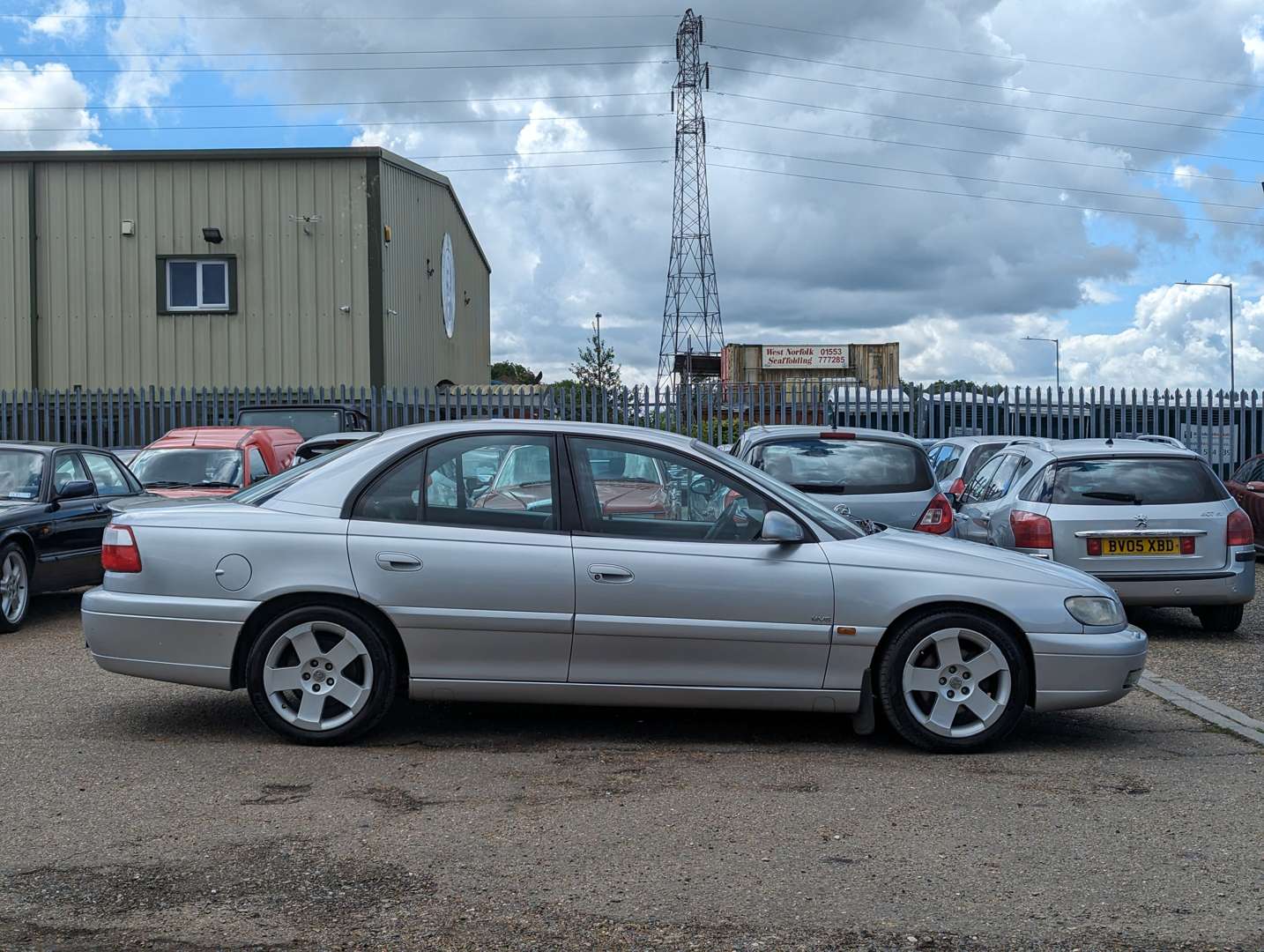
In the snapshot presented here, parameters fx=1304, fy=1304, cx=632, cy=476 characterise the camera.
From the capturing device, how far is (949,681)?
233 inches

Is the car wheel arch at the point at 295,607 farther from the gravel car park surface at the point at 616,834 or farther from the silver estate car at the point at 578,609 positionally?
the gravel car park surface at the point at 616,834

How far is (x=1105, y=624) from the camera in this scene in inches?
237

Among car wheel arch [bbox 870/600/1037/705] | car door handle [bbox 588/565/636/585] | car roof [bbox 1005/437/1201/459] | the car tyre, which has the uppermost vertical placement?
car roof [bbox 1005/437/1201/459]

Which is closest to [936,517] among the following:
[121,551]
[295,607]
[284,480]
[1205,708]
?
[1205,708]

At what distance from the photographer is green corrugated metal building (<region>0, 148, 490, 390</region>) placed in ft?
80.6

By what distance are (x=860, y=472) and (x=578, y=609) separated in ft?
14.1

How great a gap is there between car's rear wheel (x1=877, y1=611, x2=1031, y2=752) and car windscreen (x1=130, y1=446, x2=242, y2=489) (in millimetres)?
8308

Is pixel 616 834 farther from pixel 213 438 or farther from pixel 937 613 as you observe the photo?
pixel 213 438

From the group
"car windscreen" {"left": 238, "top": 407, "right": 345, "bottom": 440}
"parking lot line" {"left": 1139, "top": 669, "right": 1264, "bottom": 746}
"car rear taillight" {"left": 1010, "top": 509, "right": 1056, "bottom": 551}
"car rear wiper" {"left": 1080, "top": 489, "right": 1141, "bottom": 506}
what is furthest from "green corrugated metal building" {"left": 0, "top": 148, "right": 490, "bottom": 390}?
"parking lot line" {"left": 1139, "top": 669, "right": 1264, "bottom": 746}

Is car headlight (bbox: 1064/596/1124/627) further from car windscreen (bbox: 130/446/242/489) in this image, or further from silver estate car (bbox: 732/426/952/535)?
car windscreen (bbox: 130/446/242/489)

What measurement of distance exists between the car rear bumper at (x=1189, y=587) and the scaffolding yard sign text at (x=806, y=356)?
142ft

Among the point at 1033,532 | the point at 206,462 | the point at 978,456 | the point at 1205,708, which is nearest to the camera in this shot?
the point at 1205,708

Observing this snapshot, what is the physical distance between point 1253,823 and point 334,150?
22270mm

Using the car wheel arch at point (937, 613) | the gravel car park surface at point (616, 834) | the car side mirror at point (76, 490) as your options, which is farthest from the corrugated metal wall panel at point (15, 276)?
the car wheel arch at point (937, 613)
